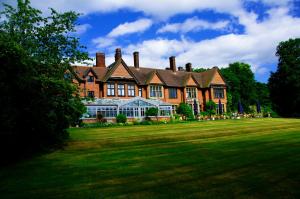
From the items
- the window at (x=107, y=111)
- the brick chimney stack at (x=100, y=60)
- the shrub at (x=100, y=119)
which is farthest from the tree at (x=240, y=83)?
the shrub at (x=100, y=119)

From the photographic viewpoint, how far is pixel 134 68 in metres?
A: 51.3

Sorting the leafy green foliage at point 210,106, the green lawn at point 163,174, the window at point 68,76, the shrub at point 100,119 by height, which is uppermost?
the window at point 68,76

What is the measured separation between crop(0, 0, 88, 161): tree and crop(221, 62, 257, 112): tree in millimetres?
54954

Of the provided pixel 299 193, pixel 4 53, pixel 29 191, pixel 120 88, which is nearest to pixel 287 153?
pixel 299 193

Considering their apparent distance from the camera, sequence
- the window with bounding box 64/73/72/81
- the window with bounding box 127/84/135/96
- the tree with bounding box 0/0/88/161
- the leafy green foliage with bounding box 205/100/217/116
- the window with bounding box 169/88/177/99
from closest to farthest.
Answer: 1. the tree with bounding box 0/0/88/161
2. the window with bounding box 64/73/72/81
3. the window with bounding box 127/84/135/96
4. the window with bounding box 169/88/177/99
5. the leafy green foliage with bounding box 205/100/217/116

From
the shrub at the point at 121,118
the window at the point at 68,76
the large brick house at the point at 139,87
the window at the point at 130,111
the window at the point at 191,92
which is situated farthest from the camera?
the window at the point at 191,92

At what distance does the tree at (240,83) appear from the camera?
70412 millimetres

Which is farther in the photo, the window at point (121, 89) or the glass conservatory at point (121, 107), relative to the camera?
the window at point (121, 89)

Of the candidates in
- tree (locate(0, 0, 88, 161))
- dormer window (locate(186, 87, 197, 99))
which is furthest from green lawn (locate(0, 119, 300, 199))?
dormer window (locate(186, 87, 197, 99))

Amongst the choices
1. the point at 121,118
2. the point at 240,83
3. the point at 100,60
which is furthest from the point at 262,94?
the point at 121,118

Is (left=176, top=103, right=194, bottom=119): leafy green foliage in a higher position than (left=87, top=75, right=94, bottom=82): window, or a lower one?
lower

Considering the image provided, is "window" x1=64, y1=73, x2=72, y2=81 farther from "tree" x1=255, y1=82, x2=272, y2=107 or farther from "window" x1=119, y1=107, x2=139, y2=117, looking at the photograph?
"tree" x1=255, y1=82, x2=272, y2=107

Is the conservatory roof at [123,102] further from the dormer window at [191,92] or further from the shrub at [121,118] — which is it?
the dormer window at [191,92]

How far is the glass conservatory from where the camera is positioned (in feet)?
127
